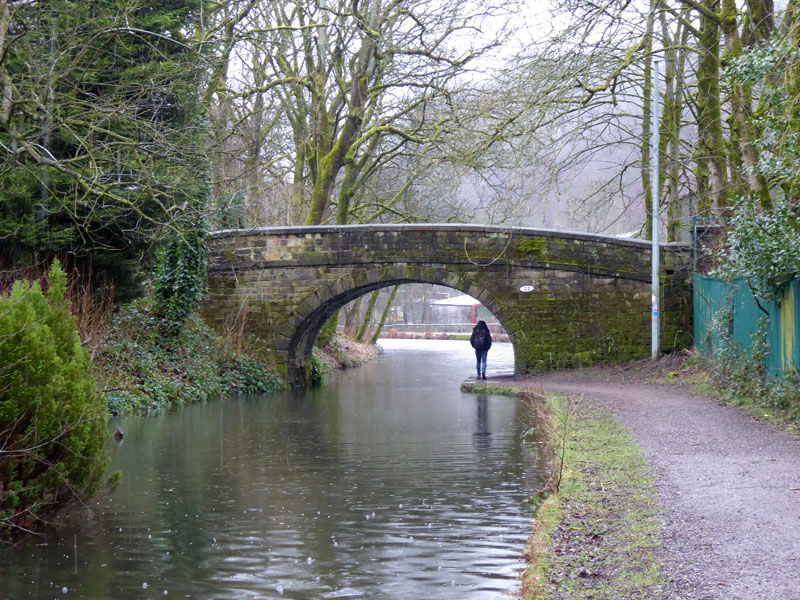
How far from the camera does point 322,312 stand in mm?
19156

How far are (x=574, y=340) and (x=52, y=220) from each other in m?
10.1

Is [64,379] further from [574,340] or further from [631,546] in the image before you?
[574,340]

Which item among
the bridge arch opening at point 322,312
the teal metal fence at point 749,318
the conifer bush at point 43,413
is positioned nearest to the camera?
the conifer bush at point 43,413

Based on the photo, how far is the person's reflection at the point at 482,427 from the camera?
10320 mm

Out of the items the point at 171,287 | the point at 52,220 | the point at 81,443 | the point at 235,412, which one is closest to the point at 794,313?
the point at 81,443

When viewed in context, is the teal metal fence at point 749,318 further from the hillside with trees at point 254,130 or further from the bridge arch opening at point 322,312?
the bridge arch opening at point 322,312

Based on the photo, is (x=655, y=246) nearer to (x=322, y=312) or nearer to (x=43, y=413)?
(x=322, y=312)

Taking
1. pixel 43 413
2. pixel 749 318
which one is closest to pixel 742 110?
pixel 749 318

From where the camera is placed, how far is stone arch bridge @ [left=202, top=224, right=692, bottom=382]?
17859 mm

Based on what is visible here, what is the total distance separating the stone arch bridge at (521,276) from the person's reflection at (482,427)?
3.15 meters

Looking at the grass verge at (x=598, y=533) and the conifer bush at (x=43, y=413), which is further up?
the conifer bush at (x=43, y=413)

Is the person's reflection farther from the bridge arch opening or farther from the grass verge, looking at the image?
the bridge arch opening

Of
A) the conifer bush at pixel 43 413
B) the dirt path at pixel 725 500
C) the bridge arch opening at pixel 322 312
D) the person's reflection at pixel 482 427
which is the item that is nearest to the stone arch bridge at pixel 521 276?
the bridge arch opening at pixel 322 312

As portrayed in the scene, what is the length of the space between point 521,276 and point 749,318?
6.63m
